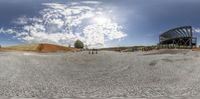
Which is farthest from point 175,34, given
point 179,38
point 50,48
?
point 50,48

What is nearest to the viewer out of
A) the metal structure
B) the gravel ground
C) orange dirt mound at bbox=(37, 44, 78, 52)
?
the gravel ground

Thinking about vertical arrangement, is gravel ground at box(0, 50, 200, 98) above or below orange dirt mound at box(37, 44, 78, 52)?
below

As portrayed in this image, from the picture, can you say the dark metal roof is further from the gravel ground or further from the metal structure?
the gravel ground

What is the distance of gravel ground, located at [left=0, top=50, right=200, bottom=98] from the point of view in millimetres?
17656

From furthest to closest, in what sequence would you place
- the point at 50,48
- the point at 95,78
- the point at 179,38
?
1. the point at 179,38
2. the point at 50,48
3. the point at 95,78

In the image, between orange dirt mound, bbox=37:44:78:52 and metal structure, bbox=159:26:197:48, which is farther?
metal structure, bbox=159:26:197:48

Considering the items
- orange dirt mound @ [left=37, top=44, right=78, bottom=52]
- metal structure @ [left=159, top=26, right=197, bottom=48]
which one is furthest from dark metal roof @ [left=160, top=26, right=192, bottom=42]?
orange dirt mound @ [left=37, top=44, right=78, bottom=52]

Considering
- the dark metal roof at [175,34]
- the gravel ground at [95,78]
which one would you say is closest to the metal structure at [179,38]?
the dark metal roof at [175,34]

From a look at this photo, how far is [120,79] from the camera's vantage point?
77.7 feet

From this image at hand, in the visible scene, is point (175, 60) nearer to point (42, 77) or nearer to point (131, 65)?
point (131, 65)

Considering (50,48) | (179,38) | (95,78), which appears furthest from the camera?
(179,38)

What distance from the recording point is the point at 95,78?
80.2 feet

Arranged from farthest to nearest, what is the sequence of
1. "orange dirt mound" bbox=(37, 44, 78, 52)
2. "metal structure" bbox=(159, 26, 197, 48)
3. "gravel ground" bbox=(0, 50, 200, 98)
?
"metal structure" bbox=(159, 26, 197, 48), "orange dirt mound" bbox=(37, 44, 78, 52), "gravel ground" bbox=(0, 50, 200, 98)

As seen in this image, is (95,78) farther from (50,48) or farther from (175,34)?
(175,34)
